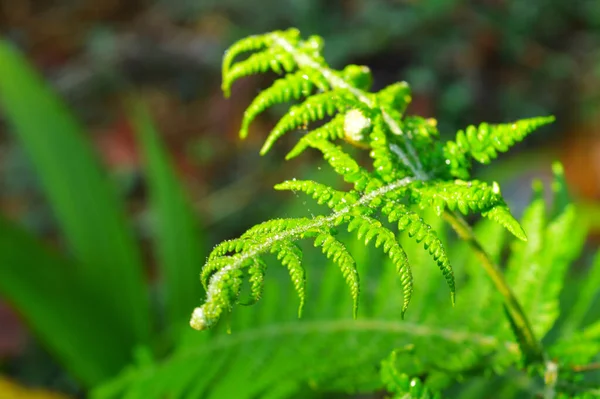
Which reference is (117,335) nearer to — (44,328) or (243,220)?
(44,328)

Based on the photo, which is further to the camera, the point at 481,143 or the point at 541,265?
the point at 541,265

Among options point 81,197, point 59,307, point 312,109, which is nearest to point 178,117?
point 81,197

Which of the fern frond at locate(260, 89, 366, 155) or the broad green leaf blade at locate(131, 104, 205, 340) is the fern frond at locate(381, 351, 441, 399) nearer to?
the fern frond at locate(260, 89, 366, 155)

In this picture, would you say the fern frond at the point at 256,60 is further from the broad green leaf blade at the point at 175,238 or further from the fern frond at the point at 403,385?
the broad green leaf blade at the point at 175,238

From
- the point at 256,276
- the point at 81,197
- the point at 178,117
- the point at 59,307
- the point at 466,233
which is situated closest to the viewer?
the point at 256,276

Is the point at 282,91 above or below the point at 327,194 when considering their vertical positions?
above

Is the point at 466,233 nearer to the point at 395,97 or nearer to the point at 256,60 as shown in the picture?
the point at 395,97

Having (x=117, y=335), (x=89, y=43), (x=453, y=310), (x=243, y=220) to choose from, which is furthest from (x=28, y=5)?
(x=453, y=310)
